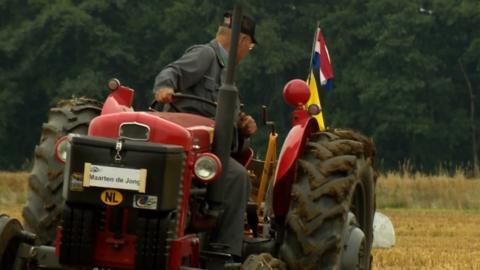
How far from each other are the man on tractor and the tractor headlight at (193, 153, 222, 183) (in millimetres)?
244

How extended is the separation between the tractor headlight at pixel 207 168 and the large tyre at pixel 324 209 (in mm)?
830

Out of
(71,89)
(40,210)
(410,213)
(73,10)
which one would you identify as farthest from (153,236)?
(73,10)

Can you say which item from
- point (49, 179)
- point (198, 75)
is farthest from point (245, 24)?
point (49, 179)

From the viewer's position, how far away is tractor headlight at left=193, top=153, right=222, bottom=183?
7.00m

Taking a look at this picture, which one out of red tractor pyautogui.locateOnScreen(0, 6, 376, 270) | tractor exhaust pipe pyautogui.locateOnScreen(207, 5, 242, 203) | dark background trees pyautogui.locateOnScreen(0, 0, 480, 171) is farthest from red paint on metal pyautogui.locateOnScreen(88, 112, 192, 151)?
dark background trees pyautogui.locateOnScreen(0, 0, 480, 171)

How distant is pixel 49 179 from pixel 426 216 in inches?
610

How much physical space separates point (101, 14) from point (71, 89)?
18.4ft

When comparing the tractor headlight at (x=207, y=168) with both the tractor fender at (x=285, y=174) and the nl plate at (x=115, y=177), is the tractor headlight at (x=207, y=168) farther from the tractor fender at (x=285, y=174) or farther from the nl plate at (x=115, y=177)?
the tractor fender at (x=285, y=174)

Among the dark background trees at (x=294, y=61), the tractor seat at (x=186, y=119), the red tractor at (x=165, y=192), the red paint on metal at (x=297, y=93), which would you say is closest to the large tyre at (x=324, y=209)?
the red tractor at (x=165, y=192)

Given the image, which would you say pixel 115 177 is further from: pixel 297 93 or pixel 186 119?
pixel 297 93

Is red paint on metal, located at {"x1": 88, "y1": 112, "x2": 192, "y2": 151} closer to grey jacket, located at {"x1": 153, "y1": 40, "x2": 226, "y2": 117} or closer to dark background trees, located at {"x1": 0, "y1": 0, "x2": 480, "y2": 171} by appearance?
grey jacket, located at {"x1": 153, "y1": 40, "x2": 226, "y2": 117}

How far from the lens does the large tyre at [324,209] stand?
7.67m

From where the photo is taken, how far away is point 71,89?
45750mm

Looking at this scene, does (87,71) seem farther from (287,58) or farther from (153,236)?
(153,236)
